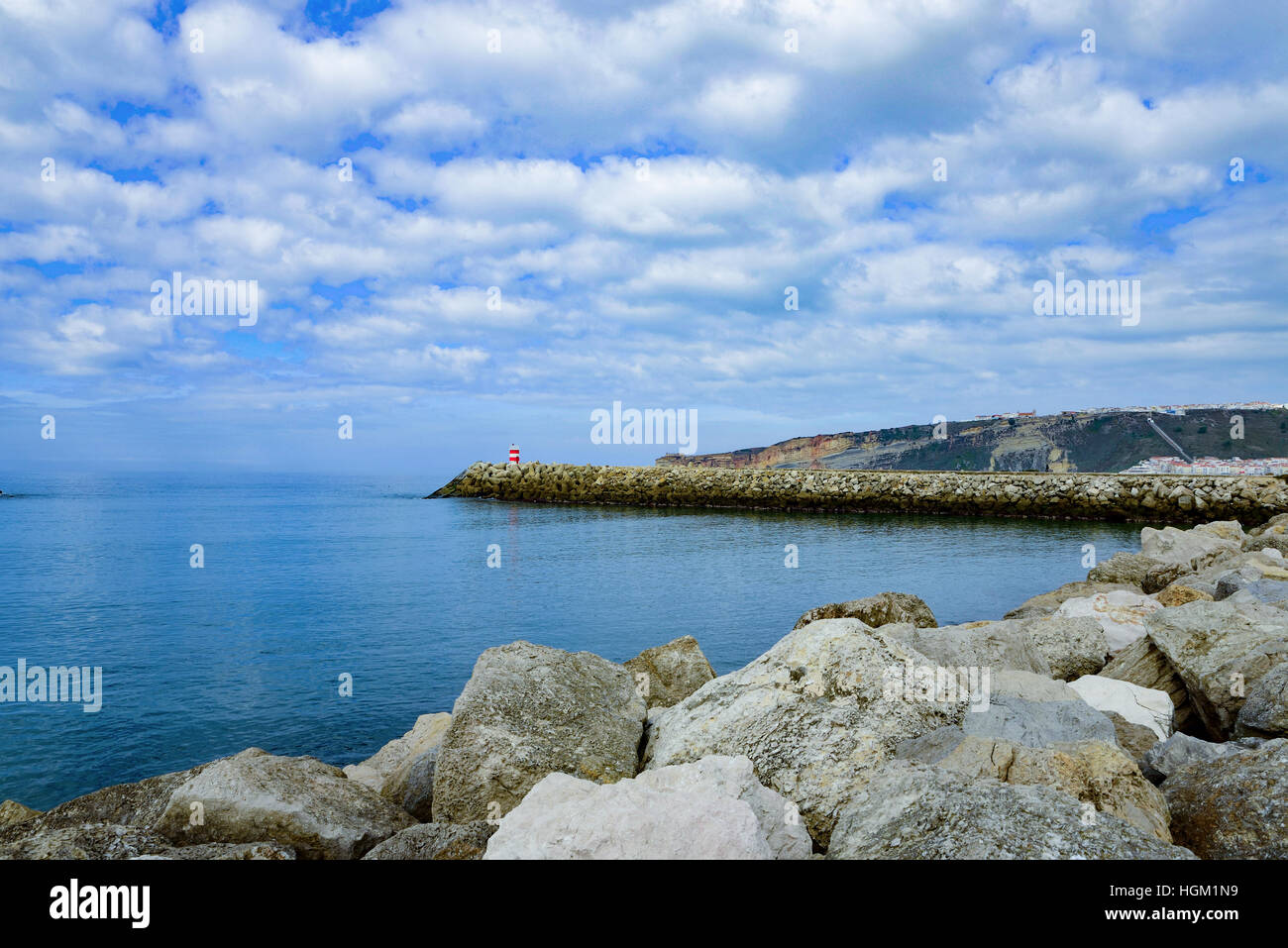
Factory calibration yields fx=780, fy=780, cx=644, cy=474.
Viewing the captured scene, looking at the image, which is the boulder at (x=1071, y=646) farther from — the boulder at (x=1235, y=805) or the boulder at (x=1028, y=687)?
the boulder at (x=1235, y=805)

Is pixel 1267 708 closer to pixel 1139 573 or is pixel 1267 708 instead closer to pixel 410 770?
pixel 410 770

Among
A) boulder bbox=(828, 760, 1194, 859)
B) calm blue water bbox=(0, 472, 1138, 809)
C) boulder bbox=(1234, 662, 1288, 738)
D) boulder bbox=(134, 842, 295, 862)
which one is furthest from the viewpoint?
calm blue water bbox=(0, 472, 1138, 809)

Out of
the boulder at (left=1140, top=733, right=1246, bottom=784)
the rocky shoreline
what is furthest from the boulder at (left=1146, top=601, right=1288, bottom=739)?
the boulder at (left=1140, top=733, right=1246, bottom=784)

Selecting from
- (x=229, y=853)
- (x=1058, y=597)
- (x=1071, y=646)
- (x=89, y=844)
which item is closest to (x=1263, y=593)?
(x=1071, y=646)

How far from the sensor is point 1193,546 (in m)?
19.2

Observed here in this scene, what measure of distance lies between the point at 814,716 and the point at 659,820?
179 centimetres

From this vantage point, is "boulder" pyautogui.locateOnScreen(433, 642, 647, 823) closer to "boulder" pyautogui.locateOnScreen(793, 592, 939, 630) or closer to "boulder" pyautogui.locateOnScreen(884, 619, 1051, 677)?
"boulder" pyautogui.locateOnScreen(884, 619, 1051, 677)

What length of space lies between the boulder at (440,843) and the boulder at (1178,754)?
14.4 ft

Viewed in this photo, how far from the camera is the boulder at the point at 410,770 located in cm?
651

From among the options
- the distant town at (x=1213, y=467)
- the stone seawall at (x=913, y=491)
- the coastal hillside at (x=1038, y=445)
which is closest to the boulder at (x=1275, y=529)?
the stone seawall at (x=913, y=491)

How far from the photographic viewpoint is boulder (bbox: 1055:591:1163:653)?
983cm

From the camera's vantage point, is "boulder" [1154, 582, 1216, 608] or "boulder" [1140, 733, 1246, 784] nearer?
"boulder" [1140, 733, 1246, 784]

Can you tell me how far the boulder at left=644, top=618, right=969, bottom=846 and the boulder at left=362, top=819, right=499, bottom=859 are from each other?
5.64ft
